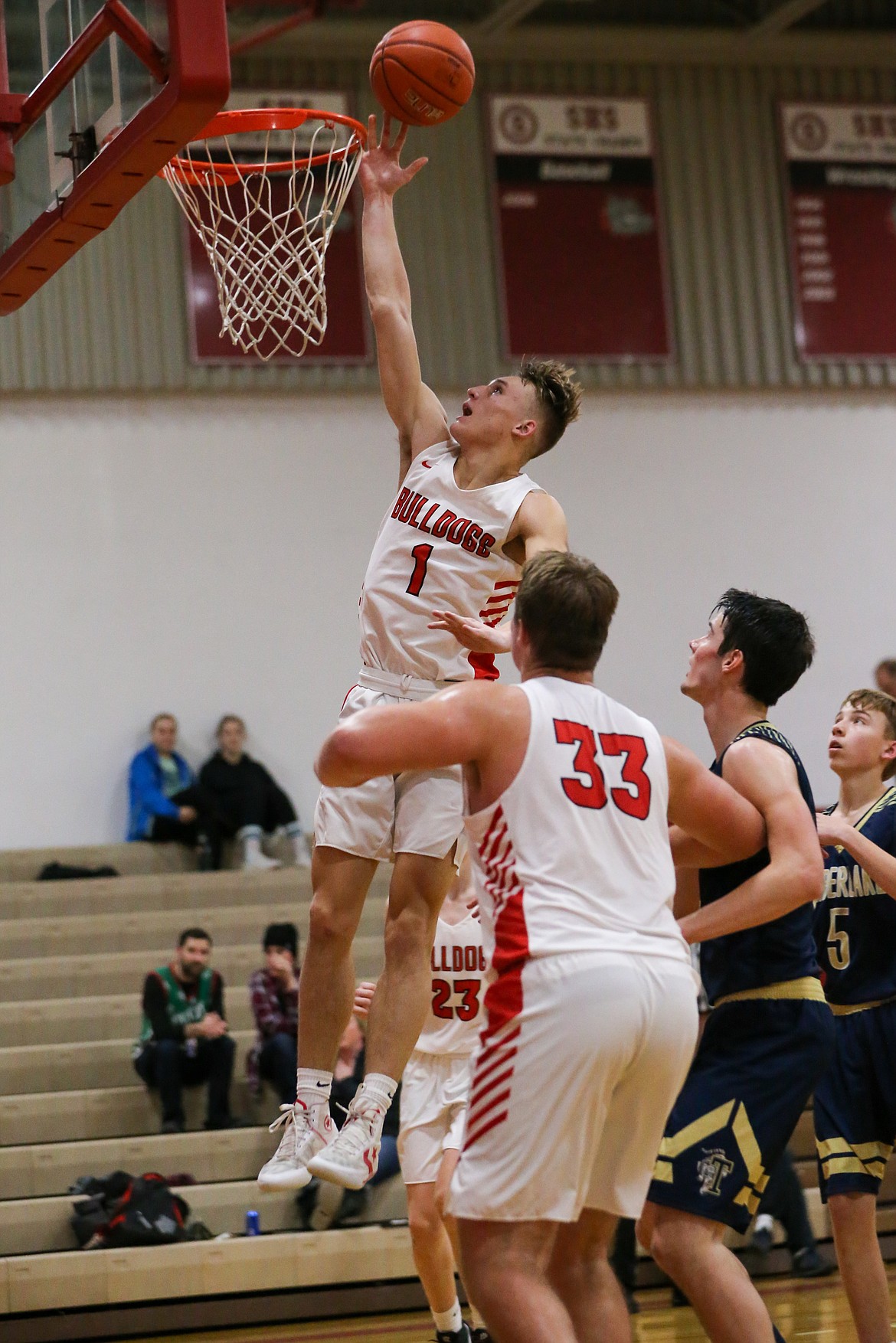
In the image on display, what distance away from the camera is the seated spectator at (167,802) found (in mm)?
14258

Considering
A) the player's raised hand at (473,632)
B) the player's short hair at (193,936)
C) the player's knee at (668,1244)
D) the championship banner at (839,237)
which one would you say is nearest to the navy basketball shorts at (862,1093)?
the player's knee at (668,1244)

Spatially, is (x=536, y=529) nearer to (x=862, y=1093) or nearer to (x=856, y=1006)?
(x=856, y=1006)

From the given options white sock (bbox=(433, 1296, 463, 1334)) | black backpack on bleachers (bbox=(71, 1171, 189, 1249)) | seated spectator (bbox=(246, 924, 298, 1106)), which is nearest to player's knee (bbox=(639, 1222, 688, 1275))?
white sock (bbox=(433, 1296, 463, 1334))

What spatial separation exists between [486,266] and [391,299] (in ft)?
→ 35.4

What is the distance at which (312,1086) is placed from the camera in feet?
16.8

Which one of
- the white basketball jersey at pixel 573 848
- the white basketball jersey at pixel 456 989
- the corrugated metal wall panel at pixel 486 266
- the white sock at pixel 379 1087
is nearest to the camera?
the white basketball jersey at pixel 573 848

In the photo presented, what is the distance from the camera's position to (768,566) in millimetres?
16438

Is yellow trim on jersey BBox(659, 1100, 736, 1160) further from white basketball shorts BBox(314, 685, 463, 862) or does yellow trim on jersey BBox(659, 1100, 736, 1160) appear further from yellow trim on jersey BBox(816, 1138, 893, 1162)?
yellow trim on jersey BBox(816, 1138, 893, 1162)

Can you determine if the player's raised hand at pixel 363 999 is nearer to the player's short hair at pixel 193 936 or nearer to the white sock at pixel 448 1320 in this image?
the white sock at pixel 448 1320

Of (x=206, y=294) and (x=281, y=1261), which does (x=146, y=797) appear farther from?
(x=281, y=1261)

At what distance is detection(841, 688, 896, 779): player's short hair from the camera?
6.39 meters

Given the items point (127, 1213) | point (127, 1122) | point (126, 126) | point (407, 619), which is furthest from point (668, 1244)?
point (127, 1122)

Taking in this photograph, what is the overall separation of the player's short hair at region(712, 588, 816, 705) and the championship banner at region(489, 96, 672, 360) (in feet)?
36.9

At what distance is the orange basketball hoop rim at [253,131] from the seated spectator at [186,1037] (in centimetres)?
564
